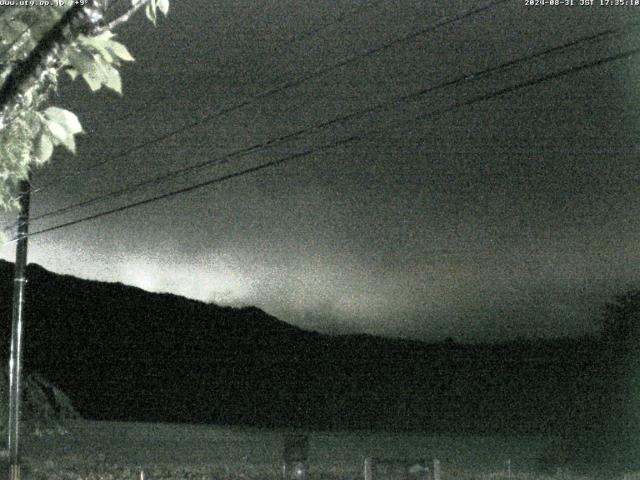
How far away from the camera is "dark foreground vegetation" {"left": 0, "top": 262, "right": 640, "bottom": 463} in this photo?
2031 inches

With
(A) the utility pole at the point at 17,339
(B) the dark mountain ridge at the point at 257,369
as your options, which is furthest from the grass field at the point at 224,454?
(B) the dark mountain ridge at the point at 257,369

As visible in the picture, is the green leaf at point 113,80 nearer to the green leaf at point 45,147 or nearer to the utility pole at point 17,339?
the green leaf at point 45,147

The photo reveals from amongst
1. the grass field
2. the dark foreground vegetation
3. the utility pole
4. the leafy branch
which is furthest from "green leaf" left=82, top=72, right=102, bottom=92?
the dark foreground vegetation

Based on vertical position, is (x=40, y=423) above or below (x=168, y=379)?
below

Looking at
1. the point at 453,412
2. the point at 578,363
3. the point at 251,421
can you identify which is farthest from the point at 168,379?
the point at 578,363

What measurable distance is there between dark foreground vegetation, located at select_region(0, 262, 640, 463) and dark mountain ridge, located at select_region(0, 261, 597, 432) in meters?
0.16

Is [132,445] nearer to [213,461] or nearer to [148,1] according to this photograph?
[213,461]

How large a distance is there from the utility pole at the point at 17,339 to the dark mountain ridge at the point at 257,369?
113 ft

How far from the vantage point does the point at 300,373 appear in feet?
305

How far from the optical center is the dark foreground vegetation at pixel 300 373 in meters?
51.6

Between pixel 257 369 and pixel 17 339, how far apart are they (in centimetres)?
7638

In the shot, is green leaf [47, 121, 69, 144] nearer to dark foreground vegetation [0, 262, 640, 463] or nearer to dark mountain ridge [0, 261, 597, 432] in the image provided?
dark foreground vegetation [0, 262, 640, 463]

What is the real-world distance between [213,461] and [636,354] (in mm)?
25776

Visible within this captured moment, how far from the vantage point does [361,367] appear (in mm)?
91875
